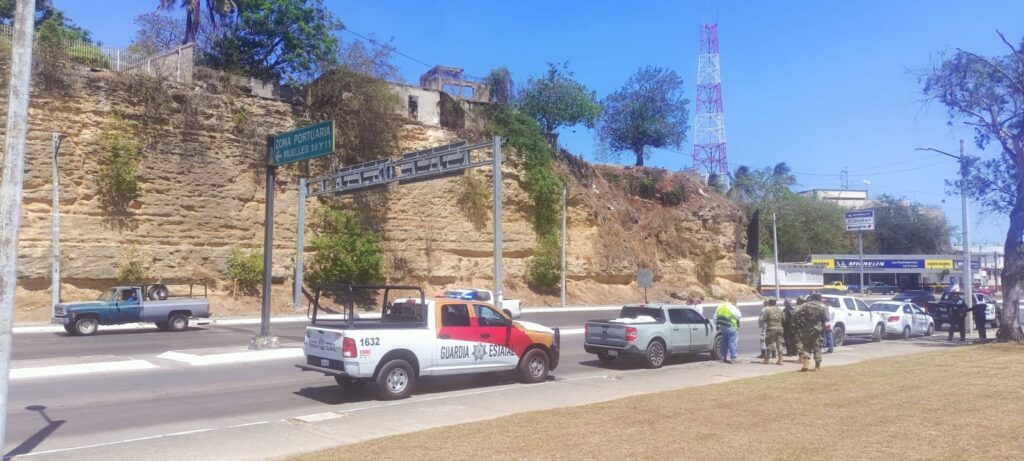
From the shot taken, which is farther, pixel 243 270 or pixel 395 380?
pixel 243 270

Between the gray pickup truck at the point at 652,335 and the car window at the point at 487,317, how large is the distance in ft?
13.2

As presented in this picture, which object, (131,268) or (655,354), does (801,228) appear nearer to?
(131,268)

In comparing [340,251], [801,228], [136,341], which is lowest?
[136,341]

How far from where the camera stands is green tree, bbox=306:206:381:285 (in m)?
39.1

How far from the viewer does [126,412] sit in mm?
11133

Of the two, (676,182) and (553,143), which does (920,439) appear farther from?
(676,182)

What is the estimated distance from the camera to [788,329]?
1798 cm

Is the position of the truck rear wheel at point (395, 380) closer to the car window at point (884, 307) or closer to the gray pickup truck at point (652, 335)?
the gray pickup truck at point (652, 335)

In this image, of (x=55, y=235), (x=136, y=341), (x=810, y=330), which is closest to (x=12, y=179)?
(x=810, y=330)

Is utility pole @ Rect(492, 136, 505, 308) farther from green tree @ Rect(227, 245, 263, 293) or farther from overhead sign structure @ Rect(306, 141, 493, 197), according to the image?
green tree @ Rect(227, 245, 263, 293)

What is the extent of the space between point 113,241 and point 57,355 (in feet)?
52.4

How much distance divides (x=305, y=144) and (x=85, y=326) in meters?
10.5

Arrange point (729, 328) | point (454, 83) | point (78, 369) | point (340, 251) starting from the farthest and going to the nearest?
point (454, 83), point (340, 251), point (729, 328), point (78, 369)

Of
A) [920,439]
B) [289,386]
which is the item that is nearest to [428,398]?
[289,386]
